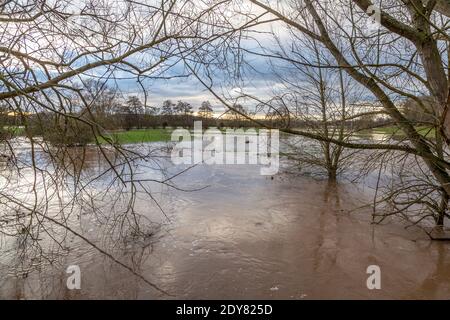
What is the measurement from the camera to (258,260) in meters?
5.31

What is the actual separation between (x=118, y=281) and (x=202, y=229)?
2.40m

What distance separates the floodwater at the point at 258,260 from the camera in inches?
173

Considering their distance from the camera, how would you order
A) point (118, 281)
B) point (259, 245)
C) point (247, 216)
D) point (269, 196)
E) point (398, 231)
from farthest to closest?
point (269, 196) → point (247, 216) → point (398, 231) → point (259, 245) → point (118, 281)

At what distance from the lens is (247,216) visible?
7.68 metres

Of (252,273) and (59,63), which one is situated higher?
(59,63)

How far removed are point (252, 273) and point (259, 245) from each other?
1099mm

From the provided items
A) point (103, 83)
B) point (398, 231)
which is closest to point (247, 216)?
point (398, 231)

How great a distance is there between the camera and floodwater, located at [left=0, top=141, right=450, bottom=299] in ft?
14.4
